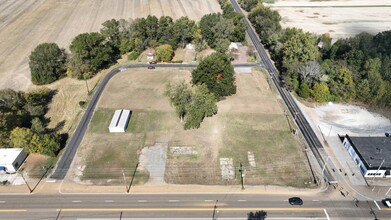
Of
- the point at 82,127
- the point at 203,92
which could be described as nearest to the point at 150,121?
the point at 203,92

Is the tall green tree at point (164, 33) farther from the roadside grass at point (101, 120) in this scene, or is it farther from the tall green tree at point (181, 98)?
the roadside grass at point (101, 120)

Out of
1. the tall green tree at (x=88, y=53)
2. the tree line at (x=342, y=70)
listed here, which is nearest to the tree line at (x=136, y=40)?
the tall green tree at (x=88, y=53)

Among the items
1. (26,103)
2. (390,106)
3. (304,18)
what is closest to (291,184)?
(390,106)

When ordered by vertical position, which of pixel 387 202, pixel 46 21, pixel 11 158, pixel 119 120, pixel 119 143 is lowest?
pixel 387 202

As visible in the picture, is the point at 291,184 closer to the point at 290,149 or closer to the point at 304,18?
the point at 290,149

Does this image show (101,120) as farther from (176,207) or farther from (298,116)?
(298,116)
